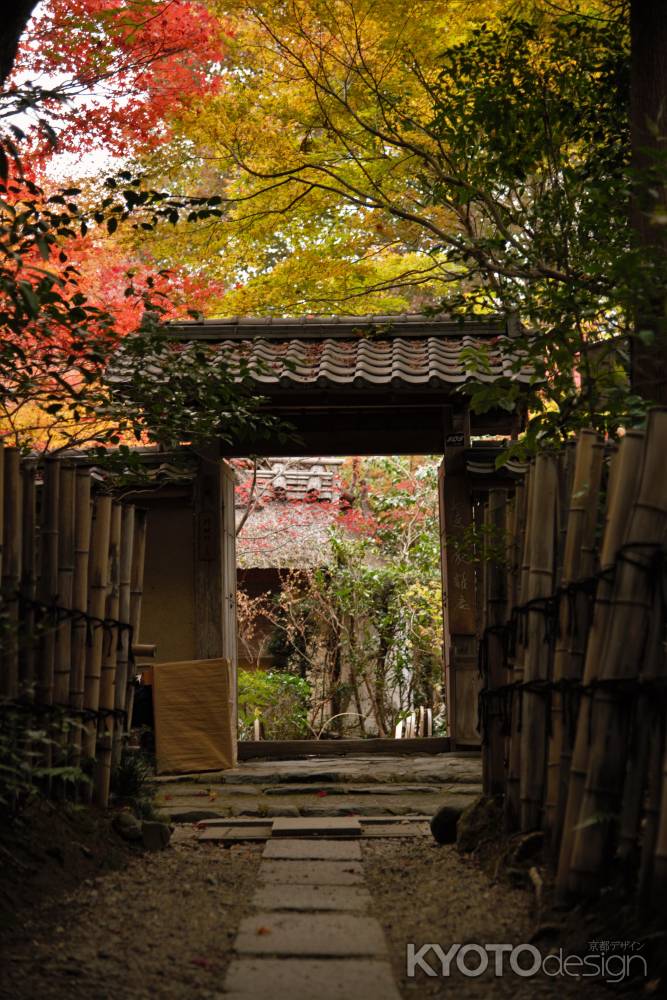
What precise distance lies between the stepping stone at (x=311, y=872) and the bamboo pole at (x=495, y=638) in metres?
0.86

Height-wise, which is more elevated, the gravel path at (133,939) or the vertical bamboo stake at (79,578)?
the vertical bamboo stake at (79,578)

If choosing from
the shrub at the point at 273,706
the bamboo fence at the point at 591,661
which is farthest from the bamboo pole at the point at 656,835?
the shrub at the point at 273,706

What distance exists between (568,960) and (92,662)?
2.83 m

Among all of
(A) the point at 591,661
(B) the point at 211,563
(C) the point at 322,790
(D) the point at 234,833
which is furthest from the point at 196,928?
(B) the point at 211,563

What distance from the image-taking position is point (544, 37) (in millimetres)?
8492

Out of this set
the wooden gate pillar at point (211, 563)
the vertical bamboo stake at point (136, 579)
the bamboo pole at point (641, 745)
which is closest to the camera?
the bamboo pole at point (641, 745)

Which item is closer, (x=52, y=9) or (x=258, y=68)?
(x=52, y=9)

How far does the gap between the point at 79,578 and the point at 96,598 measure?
0.23m

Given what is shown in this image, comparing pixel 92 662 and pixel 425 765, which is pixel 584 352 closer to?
pixel 92 662

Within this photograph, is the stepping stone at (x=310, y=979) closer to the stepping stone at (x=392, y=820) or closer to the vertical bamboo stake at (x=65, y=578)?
the vertical bamboo stake at (x=65, y=578)

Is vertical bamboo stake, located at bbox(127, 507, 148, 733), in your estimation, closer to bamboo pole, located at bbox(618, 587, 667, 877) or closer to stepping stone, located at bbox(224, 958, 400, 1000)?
stepping stone, located at bbox(224, 958, 400, 1000)

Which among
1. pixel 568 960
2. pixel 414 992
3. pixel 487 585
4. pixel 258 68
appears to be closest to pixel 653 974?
pixel 568 960

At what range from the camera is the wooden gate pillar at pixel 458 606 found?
9.55 metres

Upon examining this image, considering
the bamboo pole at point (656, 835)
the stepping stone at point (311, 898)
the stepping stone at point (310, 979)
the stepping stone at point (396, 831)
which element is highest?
the bamboo pole at point (656, 835)
